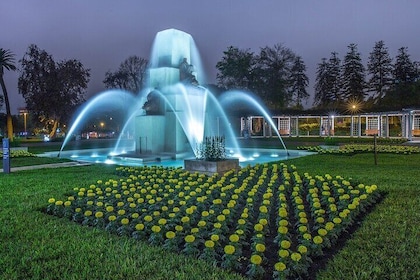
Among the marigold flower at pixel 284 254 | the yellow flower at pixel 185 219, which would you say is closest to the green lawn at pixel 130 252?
the marigold flower at pixel 284 254

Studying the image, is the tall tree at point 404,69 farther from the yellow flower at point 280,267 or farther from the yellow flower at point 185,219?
the yellow flower at point 280,267

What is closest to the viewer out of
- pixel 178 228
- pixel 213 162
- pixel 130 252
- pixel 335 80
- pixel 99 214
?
pixel 130 252

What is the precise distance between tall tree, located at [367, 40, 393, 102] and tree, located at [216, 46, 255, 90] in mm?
19589

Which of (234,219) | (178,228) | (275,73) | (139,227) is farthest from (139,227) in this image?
(275,73)

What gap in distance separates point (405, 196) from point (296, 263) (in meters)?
4.08

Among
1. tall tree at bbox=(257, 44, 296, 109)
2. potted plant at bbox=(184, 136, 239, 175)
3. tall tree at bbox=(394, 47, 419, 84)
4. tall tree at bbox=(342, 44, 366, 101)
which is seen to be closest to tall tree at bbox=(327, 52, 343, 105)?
tall tree at bbox=(342, 44, 366, 101)

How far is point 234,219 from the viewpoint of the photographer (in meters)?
5.06

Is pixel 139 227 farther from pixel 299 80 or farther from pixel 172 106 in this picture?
pixel 299 80

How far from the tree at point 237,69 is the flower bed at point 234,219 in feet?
125

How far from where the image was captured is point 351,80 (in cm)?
5325

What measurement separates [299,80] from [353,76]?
807 cm

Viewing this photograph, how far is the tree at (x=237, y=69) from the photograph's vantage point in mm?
44594

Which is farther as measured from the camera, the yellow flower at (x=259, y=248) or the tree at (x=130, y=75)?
the tree at (x=130, y=75)

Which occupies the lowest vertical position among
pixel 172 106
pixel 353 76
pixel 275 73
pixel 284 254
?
pixel 284 254
